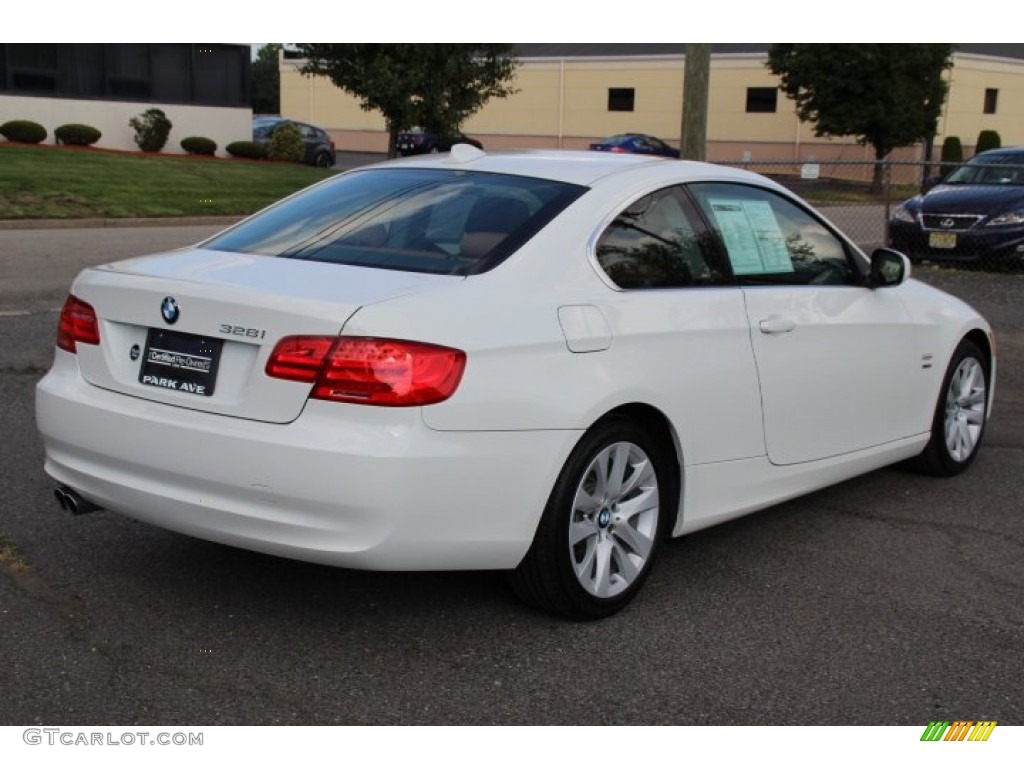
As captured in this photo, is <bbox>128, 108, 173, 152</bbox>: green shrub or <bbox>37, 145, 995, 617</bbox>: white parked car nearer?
<bbox>37, 145, 995, 617</bbox>: white parked car

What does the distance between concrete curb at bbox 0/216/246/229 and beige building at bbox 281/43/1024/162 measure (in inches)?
1114

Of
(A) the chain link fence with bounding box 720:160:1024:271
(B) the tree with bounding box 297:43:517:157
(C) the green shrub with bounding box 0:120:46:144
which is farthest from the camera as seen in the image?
(C) the green shrub with bounding box 0:120:46:144

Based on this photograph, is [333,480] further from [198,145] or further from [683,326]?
[198,145]

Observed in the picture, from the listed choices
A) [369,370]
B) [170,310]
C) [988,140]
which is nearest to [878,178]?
[988,140]

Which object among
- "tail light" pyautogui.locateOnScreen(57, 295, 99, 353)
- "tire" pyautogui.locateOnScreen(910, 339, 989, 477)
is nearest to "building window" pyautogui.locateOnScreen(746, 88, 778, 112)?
"tire" pyautogui.locateOnScreen(910, 339, 989, 477)

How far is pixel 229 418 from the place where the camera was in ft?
13.0

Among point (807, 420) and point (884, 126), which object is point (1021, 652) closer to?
point (807, 420)

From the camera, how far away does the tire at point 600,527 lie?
13.9ft

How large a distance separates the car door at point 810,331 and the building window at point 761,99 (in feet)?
152

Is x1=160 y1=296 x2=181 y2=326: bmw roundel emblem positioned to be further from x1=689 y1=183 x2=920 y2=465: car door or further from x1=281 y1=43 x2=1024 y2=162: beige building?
x1=281 y1=43 x2=1024 y2=162: beige building

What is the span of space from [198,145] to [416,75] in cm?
734

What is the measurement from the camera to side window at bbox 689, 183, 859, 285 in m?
5.12

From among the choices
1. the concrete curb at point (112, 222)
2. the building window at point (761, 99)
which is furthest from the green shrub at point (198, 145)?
the building window at point (761, 99)
